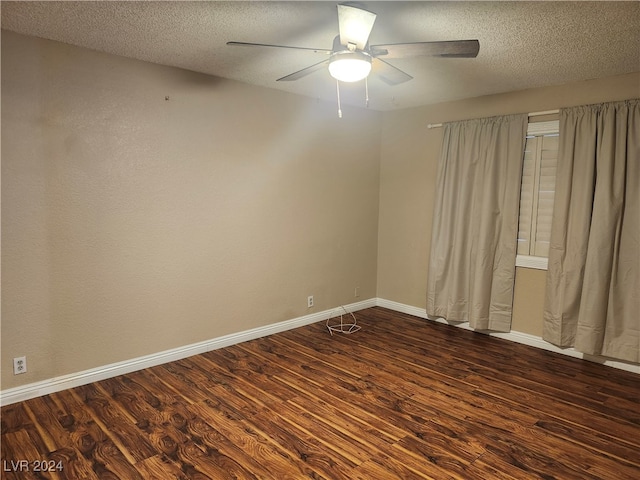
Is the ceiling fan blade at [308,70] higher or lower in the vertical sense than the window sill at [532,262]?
higher

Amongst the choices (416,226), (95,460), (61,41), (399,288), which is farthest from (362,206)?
(95,460)

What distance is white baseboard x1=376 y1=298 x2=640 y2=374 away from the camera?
11.7 ft

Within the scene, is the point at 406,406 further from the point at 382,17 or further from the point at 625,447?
the point at 382,17

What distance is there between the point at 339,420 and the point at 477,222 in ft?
8.55

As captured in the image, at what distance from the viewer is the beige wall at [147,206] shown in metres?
2.83

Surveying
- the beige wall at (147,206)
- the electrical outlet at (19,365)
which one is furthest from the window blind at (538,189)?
the electrical outlet at (19,365)

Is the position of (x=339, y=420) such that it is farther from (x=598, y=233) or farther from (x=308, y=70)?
(x=598, y=233)

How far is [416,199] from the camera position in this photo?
16.4 ft

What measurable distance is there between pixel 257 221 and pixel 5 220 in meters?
2.00

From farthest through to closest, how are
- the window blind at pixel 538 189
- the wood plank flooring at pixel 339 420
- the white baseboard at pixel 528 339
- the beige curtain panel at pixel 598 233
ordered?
the window blind at pixel 538 189
the white baseboard at pixel 528 339
the beige curtain panel at pixel 598 233
the wood plank flooring at pixel 339 420

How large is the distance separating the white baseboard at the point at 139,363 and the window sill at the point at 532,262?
2.14 m

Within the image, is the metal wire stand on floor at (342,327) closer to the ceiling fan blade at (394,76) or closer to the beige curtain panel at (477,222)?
the beige curtain panel at (477,222)

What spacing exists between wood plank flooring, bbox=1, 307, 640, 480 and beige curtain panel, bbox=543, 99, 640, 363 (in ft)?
1.18

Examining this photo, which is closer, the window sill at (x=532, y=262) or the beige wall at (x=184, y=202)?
the beige wall at (x=184, y=202)
